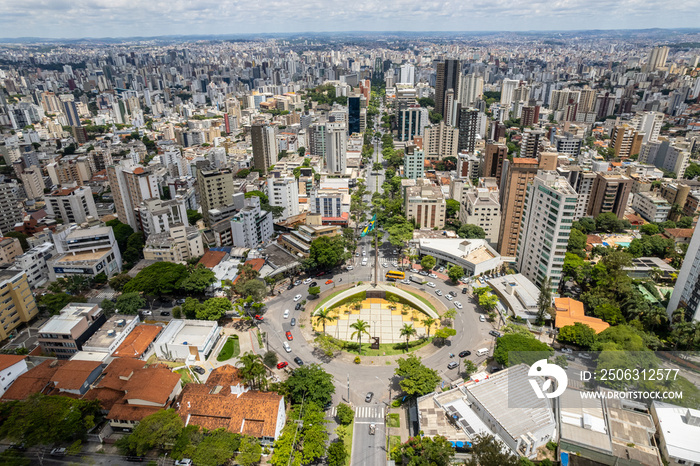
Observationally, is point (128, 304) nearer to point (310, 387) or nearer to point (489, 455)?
point (310, 387)

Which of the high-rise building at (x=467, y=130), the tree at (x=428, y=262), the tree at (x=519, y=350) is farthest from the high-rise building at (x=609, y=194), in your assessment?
the tree at (x=519, y=350)

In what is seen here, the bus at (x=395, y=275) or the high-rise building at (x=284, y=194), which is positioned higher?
the high-rise building at (x=284, y=194)

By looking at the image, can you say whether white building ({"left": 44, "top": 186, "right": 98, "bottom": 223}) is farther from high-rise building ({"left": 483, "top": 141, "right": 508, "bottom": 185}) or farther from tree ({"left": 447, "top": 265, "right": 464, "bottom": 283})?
high-rise building ({"left": 483, "top": 141, "right": 508, "bottom": 185})

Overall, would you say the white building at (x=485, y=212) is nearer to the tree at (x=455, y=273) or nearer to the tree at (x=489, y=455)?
the tree at (x=455, y=273)

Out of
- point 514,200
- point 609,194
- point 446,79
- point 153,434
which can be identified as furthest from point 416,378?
point 446,79

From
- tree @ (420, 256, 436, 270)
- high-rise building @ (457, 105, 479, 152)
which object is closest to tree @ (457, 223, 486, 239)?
tree @ (420, 256, 436, 270)

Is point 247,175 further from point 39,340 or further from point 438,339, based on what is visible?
point 438,339
